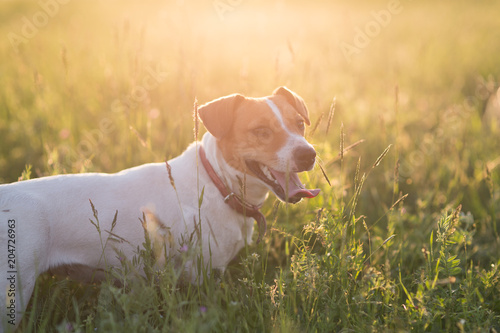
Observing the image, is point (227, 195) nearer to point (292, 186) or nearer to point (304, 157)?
point (292, 186)

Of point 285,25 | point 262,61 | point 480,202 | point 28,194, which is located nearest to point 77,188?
point 28,194

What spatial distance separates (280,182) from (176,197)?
71 centimetres

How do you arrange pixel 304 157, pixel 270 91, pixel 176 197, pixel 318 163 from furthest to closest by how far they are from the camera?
pixel 270 91 < pixel 176 197 < pixel 304 157 < pixel 318 163

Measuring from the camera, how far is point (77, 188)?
2.69 metres

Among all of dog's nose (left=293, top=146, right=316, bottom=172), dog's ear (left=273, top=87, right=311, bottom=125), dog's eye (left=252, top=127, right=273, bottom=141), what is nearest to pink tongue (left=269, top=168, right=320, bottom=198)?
dog's nose (left=293, top=146, right=316, bottom=172)

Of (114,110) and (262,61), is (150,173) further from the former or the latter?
(262,61)

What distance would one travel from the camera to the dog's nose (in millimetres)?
2699

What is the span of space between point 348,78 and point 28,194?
6615 millimetres

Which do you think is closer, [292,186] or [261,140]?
[292,186]

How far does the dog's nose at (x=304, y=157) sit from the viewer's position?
106 inches

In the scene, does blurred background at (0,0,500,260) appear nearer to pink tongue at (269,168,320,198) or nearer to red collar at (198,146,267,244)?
pink tongue at (269,168,320,198)

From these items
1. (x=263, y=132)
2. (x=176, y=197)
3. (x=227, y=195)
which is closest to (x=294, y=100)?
(x=263, y=132)

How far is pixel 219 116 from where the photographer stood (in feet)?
9.39

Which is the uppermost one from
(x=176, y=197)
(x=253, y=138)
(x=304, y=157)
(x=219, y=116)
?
(x=219, y=116)
